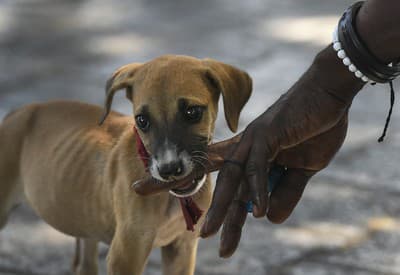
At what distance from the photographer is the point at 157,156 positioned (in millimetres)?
3471

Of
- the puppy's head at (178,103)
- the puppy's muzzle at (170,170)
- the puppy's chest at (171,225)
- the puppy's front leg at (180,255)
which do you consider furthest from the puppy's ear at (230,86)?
the puppy's front leg at (180,255)

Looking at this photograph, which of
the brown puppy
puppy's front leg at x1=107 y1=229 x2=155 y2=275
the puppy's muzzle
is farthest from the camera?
puppy's front leg at x1=107 y1=229 x2=155 y2=275

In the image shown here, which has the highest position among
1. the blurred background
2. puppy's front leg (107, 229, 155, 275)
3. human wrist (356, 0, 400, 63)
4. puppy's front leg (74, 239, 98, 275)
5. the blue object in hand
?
human wrist (356, 0, 400, 63)

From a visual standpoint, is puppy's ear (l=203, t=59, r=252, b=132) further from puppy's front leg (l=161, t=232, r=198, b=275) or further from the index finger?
the index finger

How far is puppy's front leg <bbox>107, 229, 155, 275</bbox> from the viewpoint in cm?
404

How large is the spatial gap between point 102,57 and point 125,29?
3.33 ft

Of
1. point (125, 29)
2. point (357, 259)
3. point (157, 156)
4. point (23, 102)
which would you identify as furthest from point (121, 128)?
point (125, 29)

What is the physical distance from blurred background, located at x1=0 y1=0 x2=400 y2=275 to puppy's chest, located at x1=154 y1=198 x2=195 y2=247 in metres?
1.14

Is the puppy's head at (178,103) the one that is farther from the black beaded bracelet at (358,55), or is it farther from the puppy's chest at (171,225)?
the black beaded bracelet at (358,55)

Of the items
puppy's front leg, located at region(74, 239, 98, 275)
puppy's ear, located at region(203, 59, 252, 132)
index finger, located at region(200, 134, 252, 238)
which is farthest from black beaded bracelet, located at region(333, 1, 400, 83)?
puppy's front leg, located at region(74, 239, 98, 275)

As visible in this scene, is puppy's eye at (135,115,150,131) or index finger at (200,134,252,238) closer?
index finger at (200,134,252,238)

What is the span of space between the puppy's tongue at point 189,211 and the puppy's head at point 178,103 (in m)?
0.35

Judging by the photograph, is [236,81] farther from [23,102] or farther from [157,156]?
[23,102]

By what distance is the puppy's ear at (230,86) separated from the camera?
3879 mm
